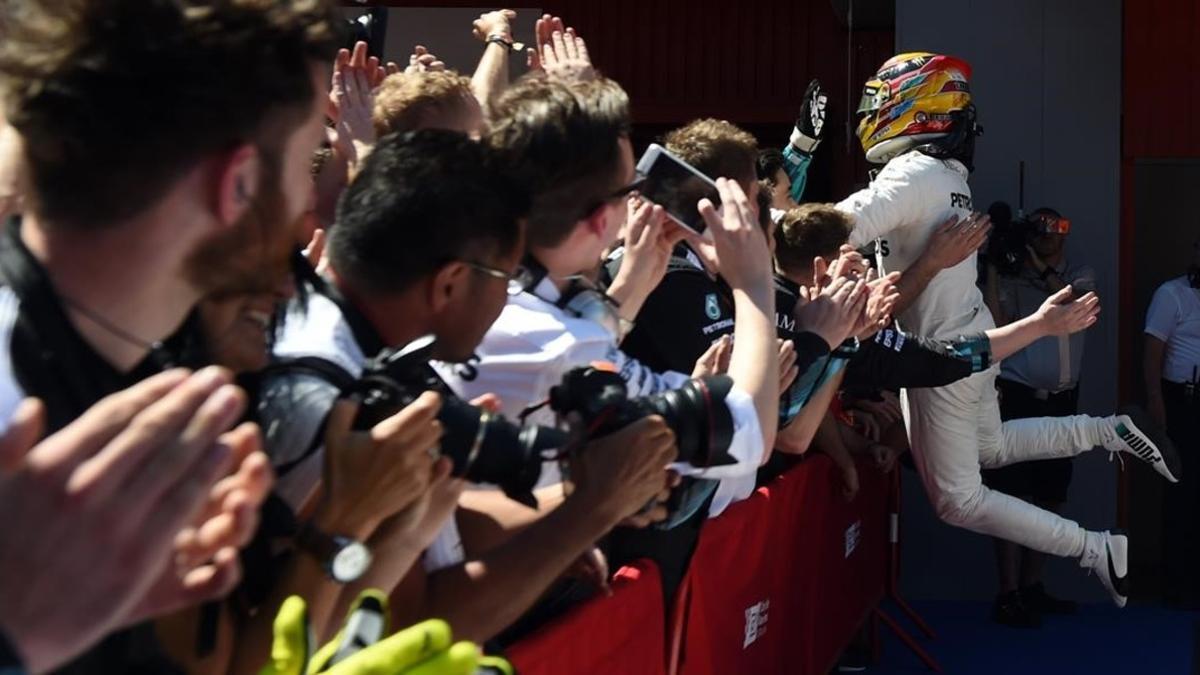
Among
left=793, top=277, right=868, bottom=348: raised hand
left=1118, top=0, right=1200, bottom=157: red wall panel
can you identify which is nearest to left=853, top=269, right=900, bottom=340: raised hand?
left=793, top=277, right=868, bottom=348: raised hand

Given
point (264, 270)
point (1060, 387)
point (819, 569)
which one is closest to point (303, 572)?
point (264, 270)

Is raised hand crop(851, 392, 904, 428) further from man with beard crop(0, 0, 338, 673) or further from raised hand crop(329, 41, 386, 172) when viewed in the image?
man with beard crop(0, 0, 338, 673)

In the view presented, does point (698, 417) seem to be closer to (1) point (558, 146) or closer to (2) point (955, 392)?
(1) point (558, 146)

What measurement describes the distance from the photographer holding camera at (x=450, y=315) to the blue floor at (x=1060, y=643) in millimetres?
4934

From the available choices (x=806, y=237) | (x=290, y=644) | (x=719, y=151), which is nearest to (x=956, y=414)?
(x=806, y=237)

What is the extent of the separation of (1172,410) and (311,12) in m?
7.41

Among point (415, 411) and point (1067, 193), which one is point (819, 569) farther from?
point (415, 411)

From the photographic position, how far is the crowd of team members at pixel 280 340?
50.6 inches

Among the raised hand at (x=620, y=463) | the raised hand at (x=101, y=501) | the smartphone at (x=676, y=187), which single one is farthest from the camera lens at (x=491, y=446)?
the smartphone at (x=676, y=187)

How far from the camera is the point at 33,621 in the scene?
4.01 ft

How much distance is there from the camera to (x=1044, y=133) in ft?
27.2

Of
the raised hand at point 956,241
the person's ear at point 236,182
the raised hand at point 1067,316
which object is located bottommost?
the raised hand at point 1067,316

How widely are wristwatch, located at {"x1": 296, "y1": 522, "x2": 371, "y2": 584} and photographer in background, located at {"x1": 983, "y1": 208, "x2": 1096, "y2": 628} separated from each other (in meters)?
6.22

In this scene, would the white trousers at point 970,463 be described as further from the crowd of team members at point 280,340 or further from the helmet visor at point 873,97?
the crowd of team members at point 280,340
